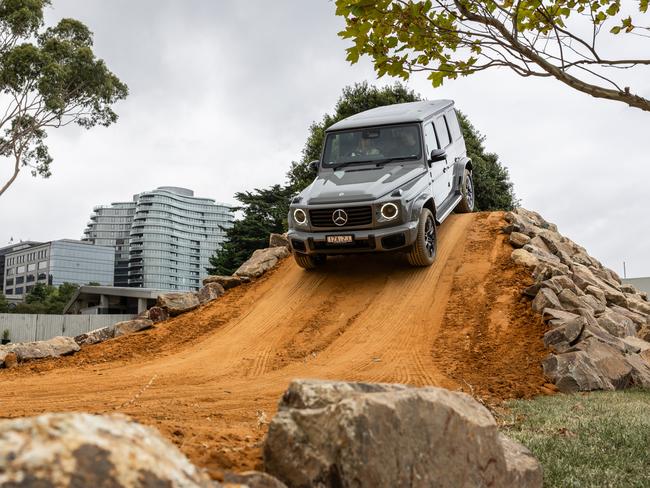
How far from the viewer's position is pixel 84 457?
2.02m

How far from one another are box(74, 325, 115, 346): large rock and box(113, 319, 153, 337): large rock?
0.36 feet

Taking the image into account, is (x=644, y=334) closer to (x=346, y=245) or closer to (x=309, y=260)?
(x=346, y=245)

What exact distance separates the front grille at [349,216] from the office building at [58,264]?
3916 inches

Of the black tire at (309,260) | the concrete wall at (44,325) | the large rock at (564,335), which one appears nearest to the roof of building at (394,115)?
the black tire at (309,260)

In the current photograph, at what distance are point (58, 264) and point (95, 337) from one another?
104966 mm

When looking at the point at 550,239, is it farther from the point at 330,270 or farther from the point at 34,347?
the point at 34,347

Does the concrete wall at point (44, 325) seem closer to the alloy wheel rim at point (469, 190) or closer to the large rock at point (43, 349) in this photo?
the large rock at point (43, 349)

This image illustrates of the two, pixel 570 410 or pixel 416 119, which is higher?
pixel 416 119

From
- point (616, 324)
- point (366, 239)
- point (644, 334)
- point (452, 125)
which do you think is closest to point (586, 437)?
point (366, 239)

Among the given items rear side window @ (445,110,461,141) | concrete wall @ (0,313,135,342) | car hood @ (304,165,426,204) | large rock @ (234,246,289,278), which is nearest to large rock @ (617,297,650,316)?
rear side window @ (445,110,461,141)

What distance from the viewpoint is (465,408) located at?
348 cm

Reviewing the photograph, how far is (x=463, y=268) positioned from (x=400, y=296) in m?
1.85

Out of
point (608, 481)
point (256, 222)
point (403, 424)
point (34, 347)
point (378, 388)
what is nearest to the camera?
point (403, 424)

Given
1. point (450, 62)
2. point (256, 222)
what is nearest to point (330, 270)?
point (450, 62)
